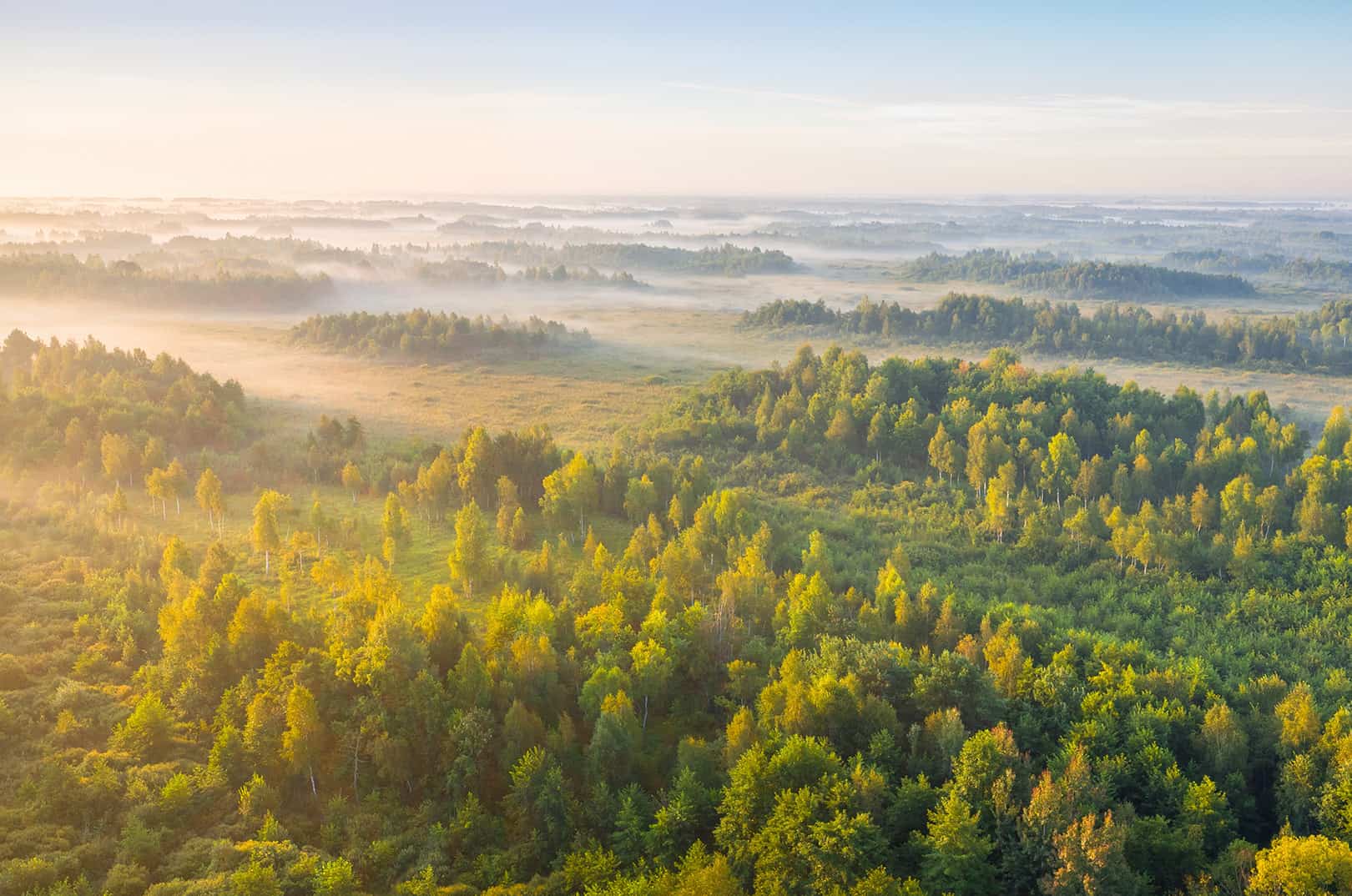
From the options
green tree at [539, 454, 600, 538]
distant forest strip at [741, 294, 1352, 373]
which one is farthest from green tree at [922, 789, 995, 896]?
distant forest strip at [741, 294, 1352, 373]

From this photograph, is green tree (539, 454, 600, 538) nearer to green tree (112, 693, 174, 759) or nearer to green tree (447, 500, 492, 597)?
green tree (447, 500, 492, 597)

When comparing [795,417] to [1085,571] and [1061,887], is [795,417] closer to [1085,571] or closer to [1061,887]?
[1085,571]

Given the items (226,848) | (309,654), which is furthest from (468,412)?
(226,848)

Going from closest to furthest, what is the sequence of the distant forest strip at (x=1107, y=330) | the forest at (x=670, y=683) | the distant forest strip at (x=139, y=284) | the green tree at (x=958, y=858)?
the green tree at (x=958, y=858)
the forest at (x=670, y=683)
the distant forest strip at (x=1107, y=330)
the distant forest strip at (x=139, y=284)

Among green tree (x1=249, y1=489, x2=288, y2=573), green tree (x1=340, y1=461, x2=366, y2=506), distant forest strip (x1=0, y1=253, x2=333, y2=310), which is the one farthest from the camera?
distant forest strip (x1=0, y1=253, x2=333, y2=310)

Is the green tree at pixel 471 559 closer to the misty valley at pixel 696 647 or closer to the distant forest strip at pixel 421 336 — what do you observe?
the misty valley at pixel 696 647

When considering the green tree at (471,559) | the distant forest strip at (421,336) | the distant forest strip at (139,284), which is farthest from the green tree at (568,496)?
the distant forest strip at (139,284)

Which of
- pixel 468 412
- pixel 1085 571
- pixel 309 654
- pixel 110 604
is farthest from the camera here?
pixel 468 412
